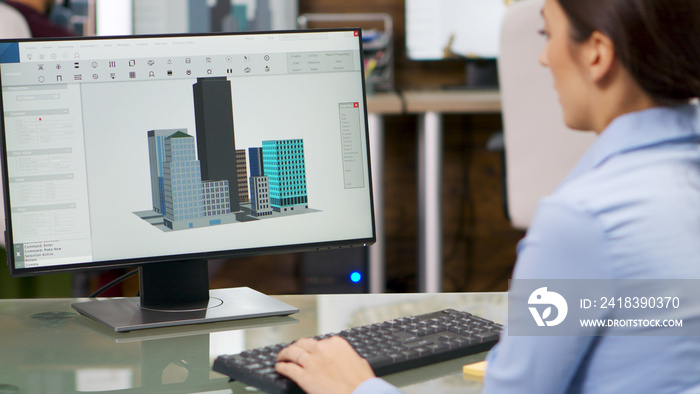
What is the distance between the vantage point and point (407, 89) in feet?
10.7

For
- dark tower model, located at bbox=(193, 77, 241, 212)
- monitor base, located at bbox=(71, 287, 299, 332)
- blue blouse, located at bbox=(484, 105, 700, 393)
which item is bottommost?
monitor base, located at bbox=(71, 287, 299, 332)

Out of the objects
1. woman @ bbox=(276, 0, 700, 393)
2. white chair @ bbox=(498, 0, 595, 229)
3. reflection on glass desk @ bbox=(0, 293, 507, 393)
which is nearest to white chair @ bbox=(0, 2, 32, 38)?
reflection on glass desk @ bbox=(0, 293, 507, 393)

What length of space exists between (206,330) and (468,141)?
8.31 ft

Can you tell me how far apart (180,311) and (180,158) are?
20cm

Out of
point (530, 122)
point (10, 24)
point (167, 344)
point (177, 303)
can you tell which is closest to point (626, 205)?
point (167, 344)

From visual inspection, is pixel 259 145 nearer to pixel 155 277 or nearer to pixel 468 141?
pixel 155 277

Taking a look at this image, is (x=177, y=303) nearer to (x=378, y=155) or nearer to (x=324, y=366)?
(x=324, y=366)

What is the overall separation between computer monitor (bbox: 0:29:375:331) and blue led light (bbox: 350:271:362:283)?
5.00 ft

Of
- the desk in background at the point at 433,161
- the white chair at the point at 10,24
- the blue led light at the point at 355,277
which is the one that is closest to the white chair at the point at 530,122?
the desk in background at the point at 433,161

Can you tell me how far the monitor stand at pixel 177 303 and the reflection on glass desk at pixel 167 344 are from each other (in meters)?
0.02

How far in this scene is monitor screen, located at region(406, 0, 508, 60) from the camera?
307cm

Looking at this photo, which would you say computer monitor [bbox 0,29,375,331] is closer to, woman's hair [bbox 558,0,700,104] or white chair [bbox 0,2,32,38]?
woman's hair [bbox 558,0,700,104]

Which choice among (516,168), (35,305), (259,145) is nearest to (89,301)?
(35,305)

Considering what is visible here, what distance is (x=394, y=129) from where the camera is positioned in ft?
11.0
